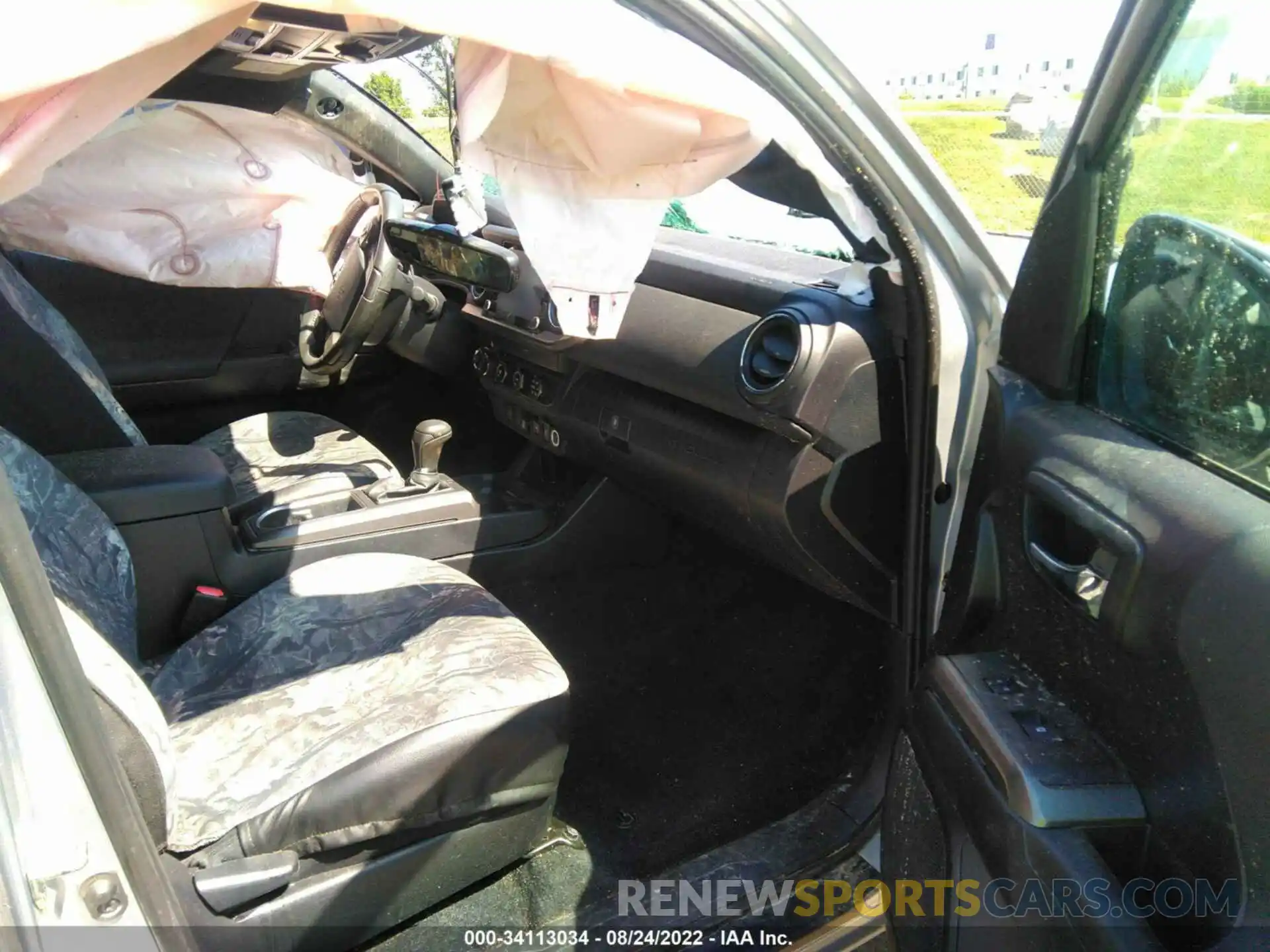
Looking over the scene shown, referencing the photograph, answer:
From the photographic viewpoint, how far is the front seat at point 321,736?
1.38m

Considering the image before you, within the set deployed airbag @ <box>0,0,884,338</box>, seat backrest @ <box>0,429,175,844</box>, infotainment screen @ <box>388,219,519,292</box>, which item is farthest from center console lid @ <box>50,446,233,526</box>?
deployed airbag @ <box>0,0,884,338</box>

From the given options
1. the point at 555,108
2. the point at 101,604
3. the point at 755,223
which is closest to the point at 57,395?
the point at 101,604

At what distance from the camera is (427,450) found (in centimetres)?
256

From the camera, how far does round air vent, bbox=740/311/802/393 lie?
1656 millimetres

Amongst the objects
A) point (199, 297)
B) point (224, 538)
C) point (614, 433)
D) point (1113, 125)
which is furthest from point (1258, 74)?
point (199, 297)

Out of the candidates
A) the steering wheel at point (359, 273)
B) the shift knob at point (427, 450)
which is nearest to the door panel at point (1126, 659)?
the shift knob at point (427, 450)

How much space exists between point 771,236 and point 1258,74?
1.22 meters

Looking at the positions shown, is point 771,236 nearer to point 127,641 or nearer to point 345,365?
point 345,365

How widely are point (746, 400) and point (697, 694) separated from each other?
971 mm

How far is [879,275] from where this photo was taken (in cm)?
164

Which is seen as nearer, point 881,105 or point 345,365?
point 881,105

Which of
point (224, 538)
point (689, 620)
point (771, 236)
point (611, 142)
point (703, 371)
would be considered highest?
point (611, 142)

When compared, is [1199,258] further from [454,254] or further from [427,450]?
[427,450]

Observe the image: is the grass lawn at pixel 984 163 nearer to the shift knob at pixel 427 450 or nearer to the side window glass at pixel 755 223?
the side window glass at pixel 755 223
